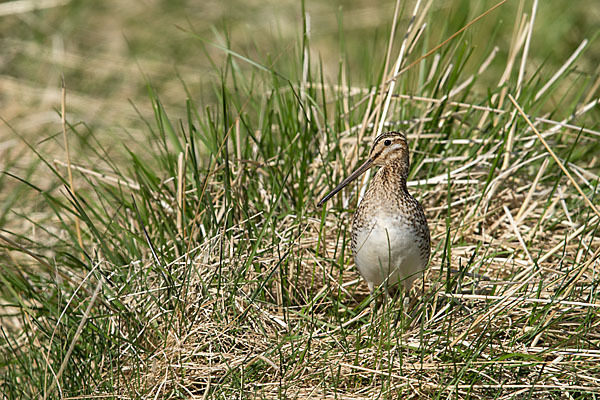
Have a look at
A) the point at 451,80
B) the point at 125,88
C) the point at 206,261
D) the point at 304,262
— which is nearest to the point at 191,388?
the point at 206,261

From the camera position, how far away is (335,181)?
387 cm

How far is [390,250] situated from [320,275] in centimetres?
56

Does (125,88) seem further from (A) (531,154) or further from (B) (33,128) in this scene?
(A) (531,154)

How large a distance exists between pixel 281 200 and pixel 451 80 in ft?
3.82

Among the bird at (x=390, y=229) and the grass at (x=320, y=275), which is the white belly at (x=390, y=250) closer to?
the bird at (x=390, y=229)

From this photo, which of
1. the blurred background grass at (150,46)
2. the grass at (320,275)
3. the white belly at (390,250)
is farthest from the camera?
the blurred background grass at (150,46)

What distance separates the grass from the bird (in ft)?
0.40

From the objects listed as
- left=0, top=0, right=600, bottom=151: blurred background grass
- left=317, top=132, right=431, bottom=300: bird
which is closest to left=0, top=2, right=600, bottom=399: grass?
left=317, top=132, right=431, bottom=300: bird

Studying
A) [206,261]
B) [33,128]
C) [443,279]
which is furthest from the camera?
[33,128]

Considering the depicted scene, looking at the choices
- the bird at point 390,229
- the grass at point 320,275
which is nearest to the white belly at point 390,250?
the bird at point 390,229

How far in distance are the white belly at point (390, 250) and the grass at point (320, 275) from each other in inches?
5.1

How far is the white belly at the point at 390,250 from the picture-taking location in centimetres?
304

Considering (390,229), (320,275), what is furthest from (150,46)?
(390,229)

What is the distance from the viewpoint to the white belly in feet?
9.97
